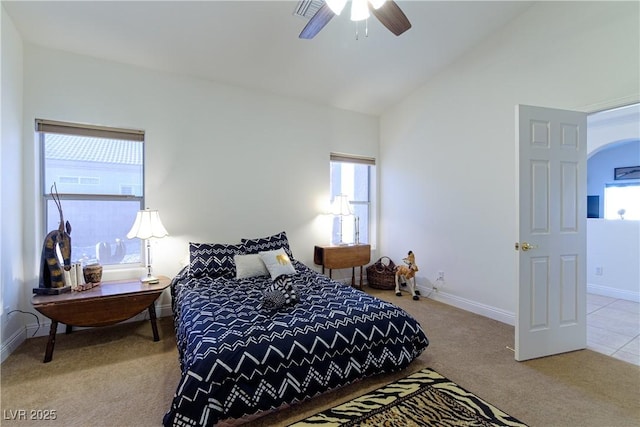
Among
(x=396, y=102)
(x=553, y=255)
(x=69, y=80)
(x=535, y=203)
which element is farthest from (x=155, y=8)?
(x=553, y=255)

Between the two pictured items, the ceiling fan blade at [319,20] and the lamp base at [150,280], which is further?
the lamp base at [150,280]

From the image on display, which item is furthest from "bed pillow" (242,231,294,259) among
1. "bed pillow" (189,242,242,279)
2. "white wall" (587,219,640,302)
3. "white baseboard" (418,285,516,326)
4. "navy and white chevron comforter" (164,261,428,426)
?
"white wall" (587,219,640,302)

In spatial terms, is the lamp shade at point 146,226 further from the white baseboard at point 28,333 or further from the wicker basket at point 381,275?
the wicker basket at point 381,275

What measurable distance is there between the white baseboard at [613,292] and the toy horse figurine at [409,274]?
2.67 m

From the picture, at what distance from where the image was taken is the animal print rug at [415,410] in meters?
1.63

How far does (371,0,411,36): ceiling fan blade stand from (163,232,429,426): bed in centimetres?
203

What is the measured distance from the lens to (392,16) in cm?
194

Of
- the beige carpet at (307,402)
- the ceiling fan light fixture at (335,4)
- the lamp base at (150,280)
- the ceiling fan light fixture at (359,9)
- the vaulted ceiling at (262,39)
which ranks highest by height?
the vaulted ceiling at (262,39)

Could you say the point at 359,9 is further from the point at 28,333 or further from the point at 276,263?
the point at 28,333

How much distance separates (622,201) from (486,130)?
314 centimetres

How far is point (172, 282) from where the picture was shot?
2.96m

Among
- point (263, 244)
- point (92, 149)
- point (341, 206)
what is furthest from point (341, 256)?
point (92, 149)

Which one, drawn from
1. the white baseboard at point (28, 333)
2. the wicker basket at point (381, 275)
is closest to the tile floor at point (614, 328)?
the wicker basket at point (381, 275)

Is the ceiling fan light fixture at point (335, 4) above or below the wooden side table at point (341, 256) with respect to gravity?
above
